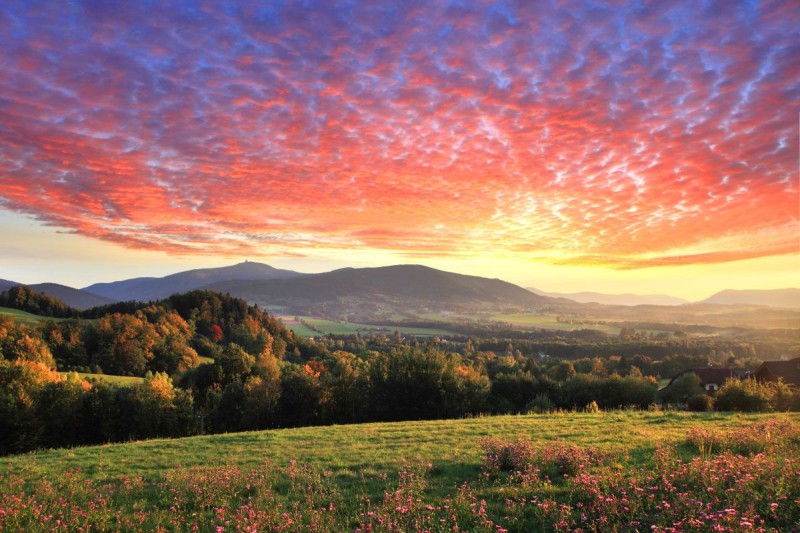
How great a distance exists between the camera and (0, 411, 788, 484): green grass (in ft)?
45.3

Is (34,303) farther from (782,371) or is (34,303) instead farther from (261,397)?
(782,371)

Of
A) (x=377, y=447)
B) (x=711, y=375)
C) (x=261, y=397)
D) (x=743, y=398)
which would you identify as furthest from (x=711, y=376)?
(x=377, y=447)

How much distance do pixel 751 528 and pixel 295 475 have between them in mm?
9870

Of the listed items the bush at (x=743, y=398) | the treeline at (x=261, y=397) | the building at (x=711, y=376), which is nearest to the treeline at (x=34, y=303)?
the treeline at (x=261, y=397)

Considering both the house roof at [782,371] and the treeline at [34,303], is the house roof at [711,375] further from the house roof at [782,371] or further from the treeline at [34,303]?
the treeline at [34,303]

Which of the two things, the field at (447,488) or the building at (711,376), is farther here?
the building at (711,376)

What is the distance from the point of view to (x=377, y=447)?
17.5 m

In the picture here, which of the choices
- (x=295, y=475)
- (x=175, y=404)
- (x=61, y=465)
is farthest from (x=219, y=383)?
(x=295, y=475)

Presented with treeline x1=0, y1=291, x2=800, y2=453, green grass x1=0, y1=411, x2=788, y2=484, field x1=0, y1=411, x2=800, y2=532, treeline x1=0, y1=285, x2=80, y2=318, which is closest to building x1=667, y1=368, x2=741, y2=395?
treeline x1=0, y1=291, x2=800, y2=453

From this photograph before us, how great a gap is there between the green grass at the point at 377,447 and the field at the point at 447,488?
130 millimetres

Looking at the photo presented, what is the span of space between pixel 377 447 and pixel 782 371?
62771 millimetres

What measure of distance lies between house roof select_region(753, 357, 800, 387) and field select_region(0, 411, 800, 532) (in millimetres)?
53384

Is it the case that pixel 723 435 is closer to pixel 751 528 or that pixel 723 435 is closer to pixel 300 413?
pixel 751 528

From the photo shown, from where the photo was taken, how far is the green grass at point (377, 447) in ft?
45.3
